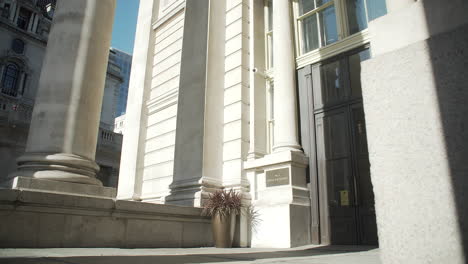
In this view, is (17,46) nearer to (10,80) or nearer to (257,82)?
(10,80)

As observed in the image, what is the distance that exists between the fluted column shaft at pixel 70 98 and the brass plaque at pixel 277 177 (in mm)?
4236

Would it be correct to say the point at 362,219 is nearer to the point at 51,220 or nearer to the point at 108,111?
the point at 51,220

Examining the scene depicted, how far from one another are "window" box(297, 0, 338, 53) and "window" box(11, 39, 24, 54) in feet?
117

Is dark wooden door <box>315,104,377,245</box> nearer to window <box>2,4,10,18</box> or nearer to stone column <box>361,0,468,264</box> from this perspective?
stone column <box>361,0,468,264</box>

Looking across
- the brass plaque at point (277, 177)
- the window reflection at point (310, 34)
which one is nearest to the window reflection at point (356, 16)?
the window reflection at point (310, 34)

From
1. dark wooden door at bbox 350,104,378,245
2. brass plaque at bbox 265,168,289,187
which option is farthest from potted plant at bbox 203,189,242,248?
dark wooden door at bbox 350,104,378,245

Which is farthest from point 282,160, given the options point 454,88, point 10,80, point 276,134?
point 10,80

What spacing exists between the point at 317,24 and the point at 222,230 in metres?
6.79

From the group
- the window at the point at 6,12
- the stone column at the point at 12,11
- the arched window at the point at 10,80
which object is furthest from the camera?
the stone column at the point at 12,11

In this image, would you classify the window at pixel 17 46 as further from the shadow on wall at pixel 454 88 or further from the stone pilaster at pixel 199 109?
the shadow on wall at pixel 454 88

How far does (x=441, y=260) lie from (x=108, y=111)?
4846 centimetres

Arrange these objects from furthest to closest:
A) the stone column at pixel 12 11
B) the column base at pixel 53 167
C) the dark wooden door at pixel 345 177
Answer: the stone column at pixel 12 11 < the dark wooden door at pixel 345 177 < the column base at pixel 53 167

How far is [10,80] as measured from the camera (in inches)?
1368

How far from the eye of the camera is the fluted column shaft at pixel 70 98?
643cm
